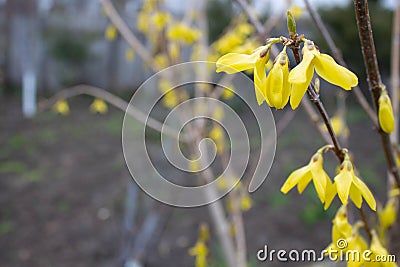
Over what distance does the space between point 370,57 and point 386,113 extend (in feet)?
0.23

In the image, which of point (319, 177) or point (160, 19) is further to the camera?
point (160, 19)

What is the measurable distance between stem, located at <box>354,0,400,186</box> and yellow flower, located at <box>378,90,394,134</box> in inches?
0.6

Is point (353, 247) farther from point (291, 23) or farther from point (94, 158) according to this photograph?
point (94, 158)

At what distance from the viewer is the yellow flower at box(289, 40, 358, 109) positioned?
38 centimetres

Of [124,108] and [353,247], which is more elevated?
[124,108]

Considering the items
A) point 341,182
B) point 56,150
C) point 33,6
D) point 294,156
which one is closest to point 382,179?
point 294,156

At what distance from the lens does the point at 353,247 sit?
1.76ft

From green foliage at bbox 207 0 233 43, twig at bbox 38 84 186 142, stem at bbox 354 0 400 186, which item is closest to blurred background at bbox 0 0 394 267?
green foliage at bbox 207 0 233 43

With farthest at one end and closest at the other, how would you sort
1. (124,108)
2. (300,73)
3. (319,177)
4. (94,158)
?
1. (94,158)
2. (124,108)
3. (319,177)
4. (300,73)

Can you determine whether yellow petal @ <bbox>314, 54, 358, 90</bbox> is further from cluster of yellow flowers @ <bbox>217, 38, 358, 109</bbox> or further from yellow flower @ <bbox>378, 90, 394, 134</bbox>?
yellow flower @ <bbox>378, 90, 394, 134</bbox>

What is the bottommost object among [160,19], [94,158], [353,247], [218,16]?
[353,247]

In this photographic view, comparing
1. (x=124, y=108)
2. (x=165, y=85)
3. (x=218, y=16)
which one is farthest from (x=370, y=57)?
(x=218, y=16)

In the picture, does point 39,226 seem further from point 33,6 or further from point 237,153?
point 33,6

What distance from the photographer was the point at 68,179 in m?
3.29
